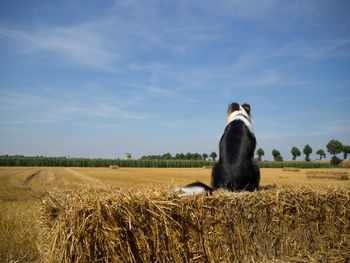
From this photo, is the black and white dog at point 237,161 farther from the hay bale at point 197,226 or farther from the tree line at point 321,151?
the tree line at point 321,151

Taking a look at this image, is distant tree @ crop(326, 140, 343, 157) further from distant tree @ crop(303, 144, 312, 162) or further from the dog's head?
the dog's head

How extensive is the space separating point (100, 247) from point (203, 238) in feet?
4.06

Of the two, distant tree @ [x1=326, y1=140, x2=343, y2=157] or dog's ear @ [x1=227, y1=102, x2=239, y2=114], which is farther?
distant tree @ [x1=326, y1=140, x2=343, y2=157]

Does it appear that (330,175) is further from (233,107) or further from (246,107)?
(233,107)

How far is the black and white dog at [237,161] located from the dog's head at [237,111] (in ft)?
1.11

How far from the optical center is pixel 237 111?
16.8 feet

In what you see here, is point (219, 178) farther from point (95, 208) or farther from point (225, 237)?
point (95, 208)

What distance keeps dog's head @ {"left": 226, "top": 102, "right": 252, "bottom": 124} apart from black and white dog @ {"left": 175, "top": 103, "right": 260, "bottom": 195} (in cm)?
34

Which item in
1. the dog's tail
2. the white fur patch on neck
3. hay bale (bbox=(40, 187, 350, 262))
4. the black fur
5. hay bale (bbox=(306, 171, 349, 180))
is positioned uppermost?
the white fur patch on neck

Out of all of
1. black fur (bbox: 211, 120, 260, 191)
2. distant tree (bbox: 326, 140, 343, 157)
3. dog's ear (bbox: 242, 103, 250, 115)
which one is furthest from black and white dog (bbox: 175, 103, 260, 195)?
distant tree (bbox: 326, 140, 343, 157)

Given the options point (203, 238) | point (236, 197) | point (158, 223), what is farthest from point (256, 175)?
point (158, 223)

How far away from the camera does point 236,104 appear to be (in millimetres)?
5234

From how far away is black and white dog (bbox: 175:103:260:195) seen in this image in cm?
408

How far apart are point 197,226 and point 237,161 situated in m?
1.51
